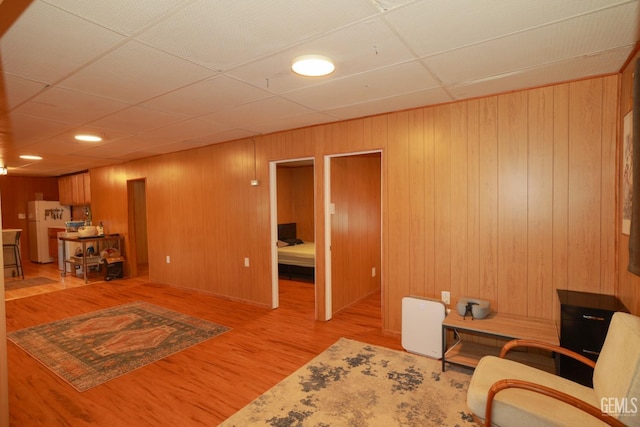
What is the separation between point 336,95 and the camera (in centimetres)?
289

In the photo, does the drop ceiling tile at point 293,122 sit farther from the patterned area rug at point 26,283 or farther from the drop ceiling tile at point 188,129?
the patterned area rug at point 26,283

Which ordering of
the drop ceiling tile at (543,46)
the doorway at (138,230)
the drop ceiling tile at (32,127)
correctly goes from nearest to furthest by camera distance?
1. the drop ceiling tile at (543,46)
2. the drop ceiling tile at (32,127)
3. the doorway at (138,230)

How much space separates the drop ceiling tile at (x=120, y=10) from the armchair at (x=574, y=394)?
2.54 metres

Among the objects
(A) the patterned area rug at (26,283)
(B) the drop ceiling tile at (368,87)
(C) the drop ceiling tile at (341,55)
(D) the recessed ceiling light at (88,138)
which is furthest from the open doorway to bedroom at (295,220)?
(A) the patterned area rug at (26,283)

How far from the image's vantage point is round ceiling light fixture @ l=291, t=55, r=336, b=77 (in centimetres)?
214

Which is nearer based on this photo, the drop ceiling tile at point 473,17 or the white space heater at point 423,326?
the drop ceiling tile at point 473,17

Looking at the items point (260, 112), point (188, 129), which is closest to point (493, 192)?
point (260, 112)

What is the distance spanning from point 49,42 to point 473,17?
2.36 meters

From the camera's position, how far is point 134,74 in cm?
232

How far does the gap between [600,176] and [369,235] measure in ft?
9.90

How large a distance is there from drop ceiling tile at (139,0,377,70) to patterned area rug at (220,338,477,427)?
8.02 ft

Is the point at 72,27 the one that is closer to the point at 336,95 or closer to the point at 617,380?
the point at 336,95

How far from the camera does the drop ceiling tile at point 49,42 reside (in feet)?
5.38

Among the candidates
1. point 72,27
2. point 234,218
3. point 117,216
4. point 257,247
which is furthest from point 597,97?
point 117,216
